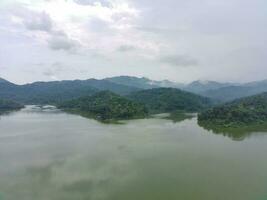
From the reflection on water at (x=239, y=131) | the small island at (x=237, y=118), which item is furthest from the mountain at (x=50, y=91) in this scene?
the reflection on water at (x=239, y=131)

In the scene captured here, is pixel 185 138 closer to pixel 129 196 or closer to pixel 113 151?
pixel 113 151

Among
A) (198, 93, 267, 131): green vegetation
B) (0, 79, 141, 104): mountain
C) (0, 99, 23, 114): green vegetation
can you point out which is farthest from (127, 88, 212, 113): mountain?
(0, 99, 23, 114): green vegetation

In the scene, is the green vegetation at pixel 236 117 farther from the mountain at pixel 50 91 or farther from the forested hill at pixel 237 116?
the mountain at pixel 50 91

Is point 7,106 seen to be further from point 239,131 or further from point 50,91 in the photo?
point 239,131

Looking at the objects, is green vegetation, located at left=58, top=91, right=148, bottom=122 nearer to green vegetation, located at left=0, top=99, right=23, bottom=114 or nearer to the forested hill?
the forested hill

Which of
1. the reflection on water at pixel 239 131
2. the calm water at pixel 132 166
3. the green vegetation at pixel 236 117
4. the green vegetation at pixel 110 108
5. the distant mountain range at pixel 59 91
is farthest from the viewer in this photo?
the distant mountain range at pixel 59 91

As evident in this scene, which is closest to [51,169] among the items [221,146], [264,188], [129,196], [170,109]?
[129,196]
